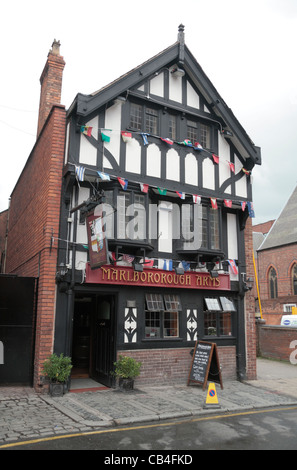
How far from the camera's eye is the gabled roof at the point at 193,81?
11.4 meters

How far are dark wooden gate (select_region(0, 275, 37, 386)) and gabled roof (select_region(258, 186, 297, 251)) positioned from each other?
29.9m

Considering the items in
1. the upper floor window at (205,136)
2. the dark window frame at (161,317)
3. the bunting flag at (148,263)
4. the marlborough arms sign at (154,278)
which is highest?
the upper floor window at (205,136)

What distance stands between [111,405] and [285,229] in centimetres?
3360

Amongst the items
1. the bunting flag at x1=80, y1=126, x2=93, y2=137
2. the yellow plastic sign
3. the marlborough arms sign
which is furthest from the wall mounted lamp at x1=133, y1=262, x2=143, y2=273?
the bunting flag at x1=80, y1=126, x2=93, y2=137

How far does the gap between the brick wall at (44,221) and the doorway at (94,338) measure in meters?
2.02

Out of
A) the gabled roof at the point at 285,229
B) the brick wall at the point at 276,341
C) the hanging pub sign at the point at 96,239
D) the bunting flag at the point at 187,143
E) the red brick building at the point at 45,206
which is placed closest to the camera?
the hanging pub sign at the point at 96,239

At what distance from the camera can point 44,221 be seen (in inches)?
454

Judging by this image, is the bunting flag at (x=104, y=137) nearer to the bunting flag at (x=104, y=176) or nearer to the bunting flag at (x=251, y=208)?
the bunting flag at (x=104, y=176)

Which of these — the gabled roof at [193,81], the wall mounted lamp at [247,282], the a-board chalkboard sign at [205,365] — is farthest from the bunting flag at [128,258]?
the wall mounted lamp at [247,282]

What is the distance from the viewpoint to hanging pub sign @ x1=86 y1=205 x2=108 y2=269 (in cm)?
979

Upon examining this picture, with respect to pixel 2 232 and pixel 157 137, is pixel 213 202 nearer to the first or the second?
pixel 157 137

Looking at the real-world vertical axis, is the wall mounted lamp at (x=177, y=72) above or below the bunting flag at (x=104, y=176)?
above
